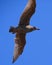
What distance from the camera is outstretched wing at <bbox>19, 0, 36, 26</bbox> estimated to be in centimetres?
77

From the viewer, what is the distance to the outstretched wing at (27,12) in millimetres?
765

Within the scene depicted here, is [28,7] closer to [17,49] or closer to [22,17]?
[22,17]

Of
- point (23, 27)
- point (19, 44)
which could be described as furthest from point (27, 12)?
point (19, 44)

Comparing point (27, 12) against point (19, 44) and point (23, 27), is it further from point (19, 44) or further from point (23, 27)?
point (19, 44)

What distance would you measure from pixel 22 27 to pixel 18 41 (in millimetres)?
81

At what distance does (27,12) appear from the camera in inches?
30.4

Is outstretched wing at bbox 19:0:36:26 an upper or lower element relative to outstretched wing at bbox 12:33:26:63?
upper

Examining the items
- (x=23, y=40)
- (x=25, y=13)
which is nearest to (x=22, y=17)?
(x=25, y=13)

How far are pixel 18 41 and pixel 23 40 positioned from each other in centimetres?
3

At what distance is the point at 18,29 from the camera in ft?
2.55

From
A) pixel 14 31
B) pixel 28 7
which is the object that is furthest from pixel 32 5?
pixel 14 31

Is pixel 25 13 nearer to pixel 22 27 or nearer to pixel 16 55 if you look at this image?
pixel 22 27

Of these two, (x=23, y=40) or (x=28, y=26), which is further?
(x=23, y=40)

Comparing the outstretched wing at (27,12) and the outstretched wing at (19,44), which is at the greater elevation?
the outstretched wing at (27,12)
